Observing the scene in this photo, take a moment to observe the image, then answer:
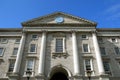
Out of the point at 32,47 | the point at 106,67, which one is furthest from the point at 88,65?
the point at 32,47

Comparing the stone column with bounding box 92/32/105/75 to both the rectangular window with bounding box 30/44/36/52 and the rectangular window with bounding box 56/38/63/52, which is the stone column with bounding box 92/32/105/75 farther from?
the rectangular window with bounding box 30/44/36/52

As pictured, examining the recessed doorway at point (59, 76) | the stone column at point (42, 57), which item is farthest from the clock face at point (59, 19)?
the recessed doorway at point (59, 76)

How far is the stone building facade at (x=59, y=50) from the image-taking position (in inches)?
1246

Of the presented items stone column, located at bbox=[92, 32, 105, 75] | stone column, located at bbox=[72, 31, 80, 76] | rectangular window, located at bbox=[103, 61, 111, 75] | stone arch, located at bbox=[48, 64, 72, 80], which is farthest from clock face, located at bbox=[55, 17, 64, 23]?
rectangular window, located at bbox=[103, 61, 111, 75]

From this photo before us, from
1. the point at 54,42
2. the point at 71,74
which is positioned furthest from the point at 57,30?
the point at 71,74

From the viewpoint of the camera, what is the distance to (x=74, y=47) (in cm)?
3475

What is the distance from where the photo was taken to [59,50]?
35125 mm

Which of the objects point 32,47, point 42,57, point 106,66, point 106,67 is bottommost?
point 106,67

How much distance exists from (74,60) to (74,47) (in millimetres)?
3333

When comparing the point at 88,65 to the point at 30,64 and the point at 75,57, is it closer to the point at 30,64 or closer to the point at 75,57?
the point at 75,57

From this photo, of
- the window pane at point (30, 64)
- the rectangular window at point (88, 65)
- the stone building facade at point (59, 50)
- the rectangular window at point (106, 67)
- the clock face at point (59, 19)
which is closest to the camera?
the stone building facade at point (59, 50)

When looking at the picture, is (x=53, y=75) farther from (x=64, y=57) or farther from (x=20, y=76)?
(x=20, y=76)

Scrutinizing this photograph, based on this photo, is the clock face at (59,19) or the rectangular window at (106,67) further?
the clock face at (59,19)

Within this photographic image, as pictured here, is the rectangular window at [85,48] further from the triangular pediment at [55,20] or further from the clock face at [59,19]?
the clock face at [59,19]
